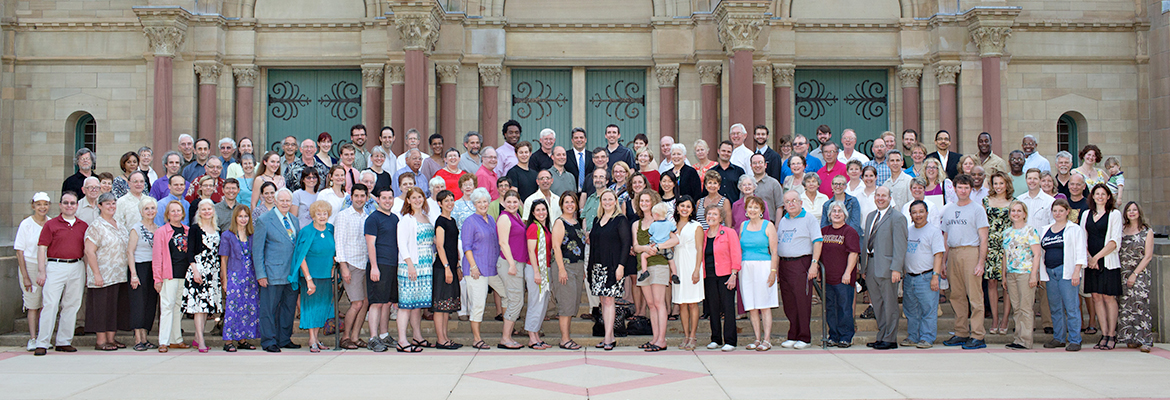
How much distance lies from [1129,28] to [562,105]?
10.1 metres

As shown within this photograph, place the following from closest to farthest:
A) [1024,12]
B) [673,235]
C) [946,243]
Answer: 1. [673,235]
2. [946,243]
3. [1024,12]

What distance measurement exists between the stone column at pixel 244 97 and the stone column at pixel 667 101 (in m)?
7.18

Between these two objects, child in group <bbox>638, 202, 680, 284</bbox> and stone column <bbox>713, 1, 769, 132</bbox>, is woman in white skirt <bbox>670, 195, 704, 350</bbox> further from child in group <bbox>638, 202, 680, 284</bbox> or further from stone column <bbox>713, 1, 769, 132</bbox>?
stone column <bbox>713, 1, 769, 132</bbox>

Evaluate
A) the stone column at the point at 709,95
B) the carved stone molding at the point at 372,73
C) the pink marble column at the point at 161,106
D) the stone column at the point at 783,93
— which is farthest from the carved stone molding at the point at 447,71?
the stone column at the point at 783,93

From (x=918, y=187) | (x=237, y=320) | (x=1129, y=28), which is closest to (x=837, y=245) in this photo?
(x=918, y=187)

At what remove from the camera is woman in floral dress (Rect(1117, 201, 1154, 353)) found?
9.39 metres

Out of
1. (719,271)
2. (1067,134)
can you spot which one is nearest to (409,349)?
(719,271)

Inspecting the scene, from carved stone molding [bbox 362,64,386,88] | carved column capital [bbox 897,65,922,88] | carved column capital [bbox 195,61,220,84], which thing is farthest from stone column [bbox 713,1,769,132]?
carved column capital [bbox 195,61,220,84]

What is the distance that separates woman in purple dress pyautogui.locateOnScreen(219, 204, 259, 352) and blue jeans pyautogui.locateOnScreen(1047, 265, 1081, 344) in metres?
8.33

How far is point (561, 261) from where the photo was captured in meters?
9.33

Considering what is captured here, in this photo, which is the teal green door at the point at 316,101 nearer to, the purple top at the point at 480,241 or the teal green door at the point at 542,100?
the teal green door at the point at 542,100

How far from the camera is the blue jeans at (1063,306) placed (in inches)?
370

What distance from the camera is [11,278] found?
413 inches

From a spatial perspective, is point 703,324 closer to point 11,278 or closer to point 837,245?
point 837,245
